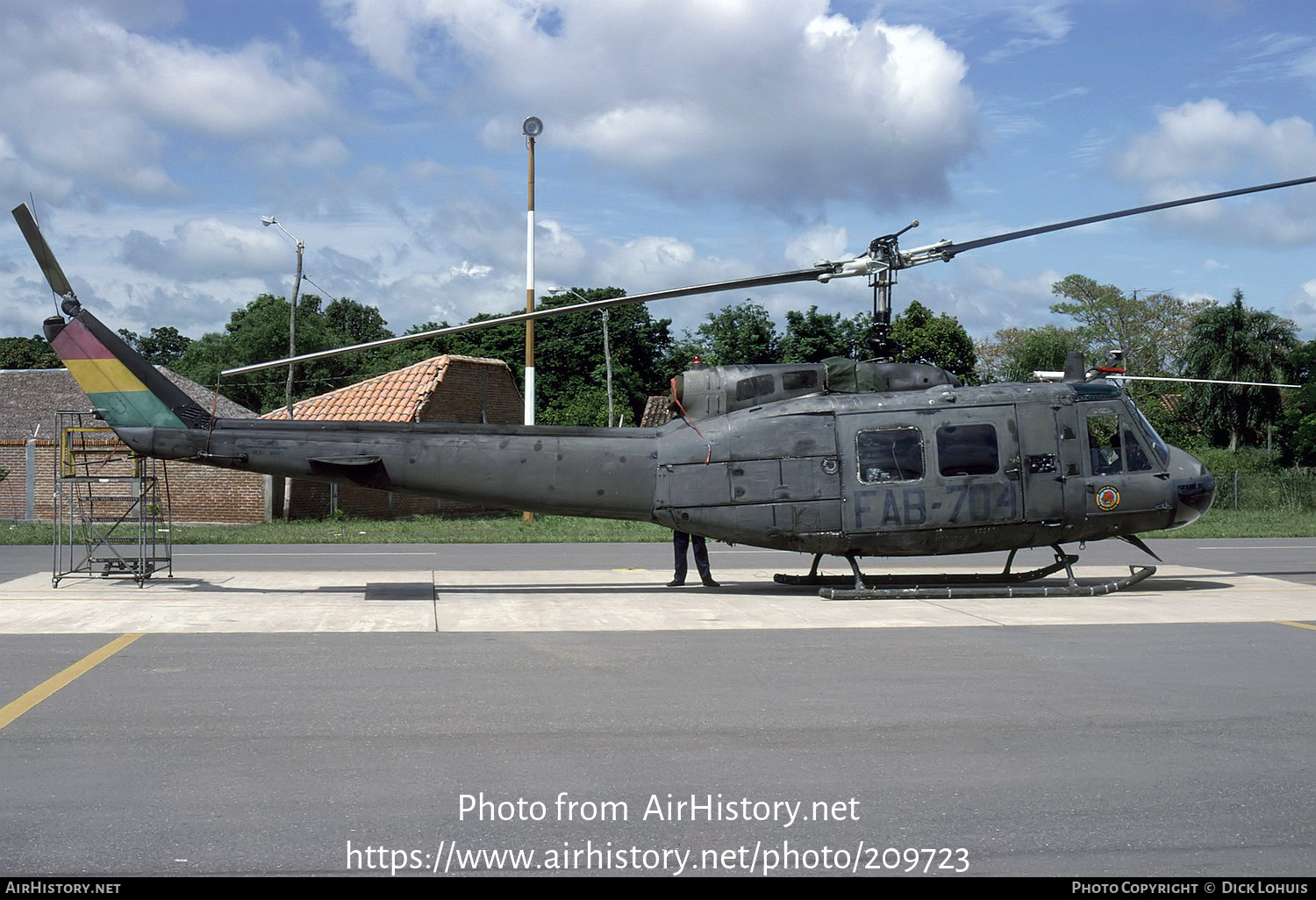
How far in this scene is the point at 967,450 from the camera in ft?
42.2

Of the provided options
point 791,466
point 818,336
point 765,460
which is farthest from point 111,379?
point 818,336

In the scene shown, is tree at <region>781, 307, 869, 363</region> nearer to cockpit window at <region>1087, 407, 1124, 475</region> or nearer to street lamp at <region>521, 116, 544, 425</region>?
street lamp at <region>521, 116, 544, 425</region>

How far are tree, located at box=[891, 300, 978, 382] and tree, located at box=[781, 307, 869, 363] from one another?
5.95 feet

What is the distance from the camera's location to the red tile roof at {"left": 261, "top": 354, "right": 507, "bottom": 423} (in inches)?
1204

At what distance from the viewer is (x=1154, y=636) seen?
1032cm

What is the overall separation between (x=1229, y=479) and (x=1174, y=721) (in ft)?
104

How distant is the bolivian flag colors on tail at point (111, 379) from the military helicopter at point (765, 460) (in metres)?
0.02

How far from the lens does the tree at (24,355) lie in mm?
78500

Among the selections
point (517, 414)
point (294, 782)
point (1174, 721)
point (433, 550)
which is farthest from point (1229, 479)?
point (294, 782)

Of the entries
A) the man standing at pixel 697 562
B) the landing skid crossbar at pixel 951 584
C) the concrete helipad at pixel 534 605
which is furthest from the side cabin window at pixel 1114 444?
the man standing at pixel 697 562

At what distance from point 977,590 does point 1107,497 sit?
75.4 inches

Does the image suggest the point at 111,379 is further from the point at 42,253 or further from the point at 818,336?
the point at 818,336
